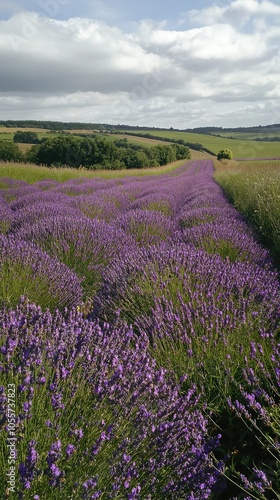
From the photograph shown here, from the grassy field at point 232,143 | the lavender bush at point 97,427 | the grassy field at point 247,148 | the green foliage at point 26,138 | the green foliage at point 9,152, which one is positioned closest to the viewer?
the lavender bush at point 97,427

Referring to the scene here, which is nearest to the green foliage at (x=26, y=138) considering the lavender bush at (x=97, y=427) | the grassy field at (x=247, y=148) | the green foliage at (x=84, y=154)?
the green foliage at (x=84, y=154)

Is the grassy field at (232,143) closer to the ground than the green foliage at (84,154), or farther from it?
farther from it

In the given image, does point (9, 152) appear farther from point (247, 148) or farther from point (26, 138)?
point (247, 148)

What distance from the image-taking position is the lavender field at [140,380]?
3.81ft

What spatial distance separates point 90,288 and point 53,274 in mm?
761

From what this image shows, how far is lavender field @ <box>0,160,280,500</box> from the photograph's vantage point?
1.16m

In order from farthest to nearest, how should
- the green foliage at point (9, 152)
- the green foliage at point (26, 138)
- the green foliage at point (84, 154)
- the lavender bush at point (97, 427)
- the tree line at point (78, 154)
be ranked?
the green foliage at point (26, 138) → the green foliage at point (84, 154) → the tree line at point (78, 154) → the green foliage at point (9, 152) → the lavender bush at point (97, 427)

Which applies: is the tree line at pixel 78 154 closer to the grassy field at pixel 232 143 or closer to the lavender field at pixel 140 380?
the grassy field at pixel 232 143

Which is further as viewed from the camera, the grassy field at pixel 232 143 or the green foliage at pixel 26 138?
the green foliage at pixel 26 138

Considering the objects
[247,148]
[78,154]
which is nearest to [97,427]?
[78,154]

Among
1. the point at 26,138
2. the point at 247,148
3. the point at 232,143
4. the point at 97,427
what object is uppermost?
the point at 232,143

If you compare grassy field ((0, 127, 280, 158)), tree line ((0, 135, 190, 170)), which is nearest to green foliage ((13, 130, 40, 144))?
grassy field ((0, 127, 280, 158))

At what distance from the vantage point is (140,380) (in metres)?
1.52

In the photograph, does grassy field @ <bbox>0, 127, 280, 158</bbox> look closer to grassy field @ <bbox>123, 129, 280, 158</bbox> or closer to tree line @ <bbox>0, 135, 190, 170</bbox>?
grassy field @ <bbox>123, 129, 280, 158</bbox>
